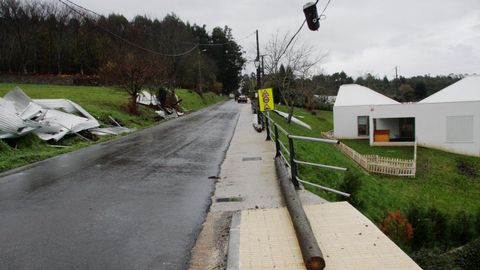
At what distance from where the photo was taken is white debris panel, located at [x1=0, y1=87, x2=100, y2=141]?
43.8ft

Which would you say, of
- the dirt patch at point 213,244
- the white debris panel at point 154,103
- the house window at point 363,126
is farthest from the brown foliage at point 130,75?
the dirt patch at point 213,244

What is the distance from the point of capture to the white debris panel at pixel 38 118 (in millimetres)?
13336

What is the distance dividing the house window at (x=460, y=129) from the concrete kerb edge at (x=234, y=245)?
28.1 meters

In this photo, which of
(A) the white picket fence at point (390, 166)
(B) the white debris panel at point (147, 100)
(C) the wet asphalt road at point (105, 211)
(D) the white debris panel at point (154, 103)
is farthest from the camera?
(B) the white debris panel at point (147, 100)

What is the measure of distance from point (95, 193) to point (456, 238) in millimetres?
10107

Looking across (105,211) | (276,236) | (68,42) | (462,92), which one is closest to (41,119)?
(105,211)

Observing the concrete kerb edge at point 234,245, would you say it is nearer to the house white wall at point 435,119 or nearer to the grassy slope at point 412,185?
the grassy slope at point 412,185

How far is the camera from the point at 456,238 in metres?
11.8

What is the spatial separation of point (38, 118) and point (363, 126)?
93.0 ft

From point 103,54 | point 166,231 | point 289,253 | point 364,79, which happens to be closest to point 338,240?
point 289,253

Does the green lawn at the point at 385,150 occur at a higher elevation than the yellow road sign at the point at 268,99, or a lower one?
lower

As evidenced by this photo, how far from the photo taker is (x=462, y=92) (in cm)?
3209

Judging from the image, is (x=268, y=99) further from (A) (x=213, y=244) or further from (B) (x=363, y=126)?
(B) (x=363, y=126)

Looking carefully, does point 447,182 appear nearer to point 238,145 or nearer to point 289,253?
point 238,145
